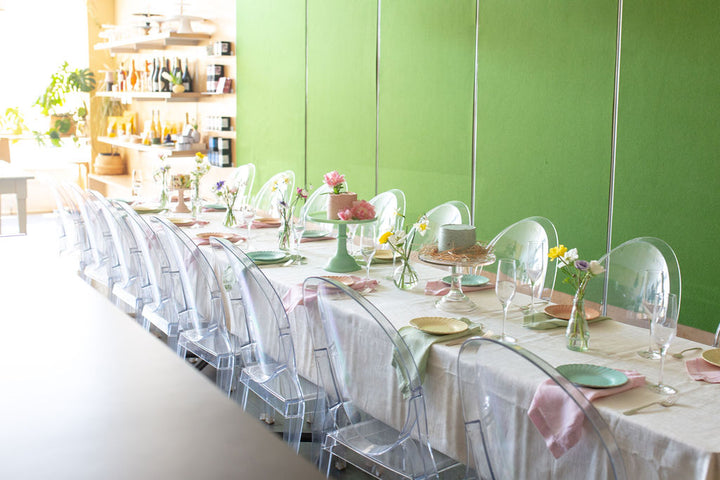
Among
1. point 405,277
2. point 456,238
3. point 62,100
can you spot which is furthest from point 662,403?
point 62,100

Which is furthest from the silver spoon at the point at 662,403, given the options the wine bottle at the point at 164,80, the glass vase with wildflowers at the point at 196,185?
the wine bottle at the point at 164,80

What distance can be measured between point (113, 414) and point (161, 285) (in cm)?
245

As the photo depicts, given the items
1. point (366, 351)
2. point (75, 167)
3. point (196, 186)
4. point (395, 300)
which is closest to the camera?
point (366, 351)

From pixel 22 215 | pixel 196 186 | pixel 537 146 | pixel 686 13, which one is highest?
pixel 686 13

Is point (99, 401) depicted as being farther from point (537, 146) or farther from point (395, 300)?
point (537, 146)

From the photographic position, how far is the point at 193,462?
A: 811 mm

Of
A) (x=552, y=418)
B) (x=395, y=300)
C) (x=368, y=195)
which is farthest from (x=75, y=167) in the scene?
(x=552, y=418)

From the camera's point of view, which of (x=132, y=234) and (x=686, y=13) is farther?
(x=132, y=234)

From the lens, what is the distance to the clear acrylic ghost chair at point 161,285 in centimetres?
319

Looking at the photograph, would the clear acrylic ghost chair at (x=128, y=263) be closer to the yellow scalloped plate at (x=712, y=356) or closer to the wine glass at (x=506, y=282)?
the wine glass at (x=506, y=282)

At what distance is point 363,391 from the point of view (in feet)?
6.77

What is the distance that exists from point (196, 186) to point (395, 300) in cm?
225

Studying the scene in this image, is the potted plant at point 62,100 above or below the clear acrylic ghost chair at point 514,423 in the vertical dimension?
above

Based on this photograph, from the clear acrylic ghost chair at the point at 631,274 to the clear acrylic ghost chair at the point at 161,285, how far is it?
1.70 metres
